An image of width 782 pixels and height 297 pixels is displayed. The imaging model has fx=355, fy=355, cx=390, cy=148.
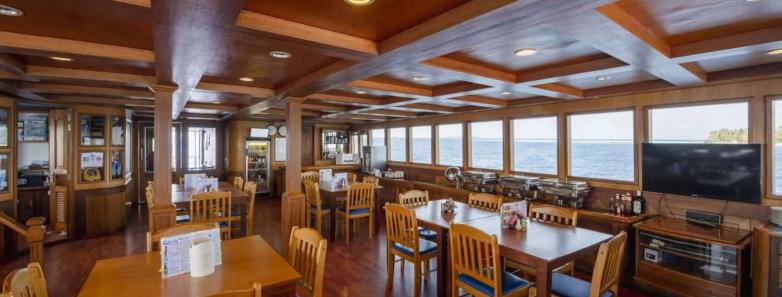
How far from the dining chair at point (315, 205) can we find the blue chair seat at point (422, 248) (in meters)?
1.98

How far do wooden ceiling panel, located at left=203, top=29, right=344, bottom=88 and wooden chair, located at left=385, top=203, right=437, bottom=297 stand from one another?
4.92ft

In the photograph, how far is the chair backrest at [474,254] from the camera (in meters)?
2.38

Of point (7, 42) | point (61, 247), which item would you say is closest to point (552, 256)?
point (7, 42)

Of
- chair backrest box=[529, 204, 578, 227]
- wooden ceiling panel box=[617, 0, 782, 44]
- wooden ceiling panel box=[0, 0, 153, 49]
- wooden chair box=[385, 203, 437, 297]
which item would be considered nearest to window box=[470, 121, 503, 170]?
chair backrest box=[529, 204, 578, 227]

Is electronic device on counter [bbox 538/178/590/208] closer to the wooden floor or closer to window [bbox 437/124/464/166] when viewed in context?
the wooden floor

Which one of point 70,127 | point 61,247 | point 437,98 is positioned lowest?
point 61,247

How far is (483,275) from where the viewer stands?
2529 millimetres

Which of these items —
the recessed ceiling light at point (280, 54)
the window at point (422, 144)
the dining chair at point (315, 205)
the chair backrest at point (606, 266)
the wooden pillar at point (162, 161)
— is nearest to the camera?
the chair backrest at point (606, 266)

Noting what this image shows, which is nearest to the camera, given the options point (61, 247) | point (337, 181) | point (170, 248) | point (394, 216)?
point (170, 248)

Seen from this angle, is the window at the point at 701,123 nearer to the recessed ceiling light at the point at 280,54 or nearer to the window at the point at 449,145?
the window at the point at 449,145

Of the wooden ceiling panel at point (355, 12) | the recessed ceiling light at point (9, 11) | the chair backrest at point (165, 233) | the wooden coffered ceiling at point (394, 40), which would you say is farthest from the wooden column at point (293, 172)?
the recessed ceiling light at point (9, 11)

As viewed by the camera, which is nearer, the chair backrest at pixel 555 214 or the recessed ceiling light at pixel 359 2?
the recessed ceiling light at pixel 359 2

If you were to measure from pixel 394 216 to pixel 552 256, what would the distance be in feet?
4.88

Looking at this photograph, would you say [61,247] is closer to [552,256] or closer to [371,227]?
[371,227]
